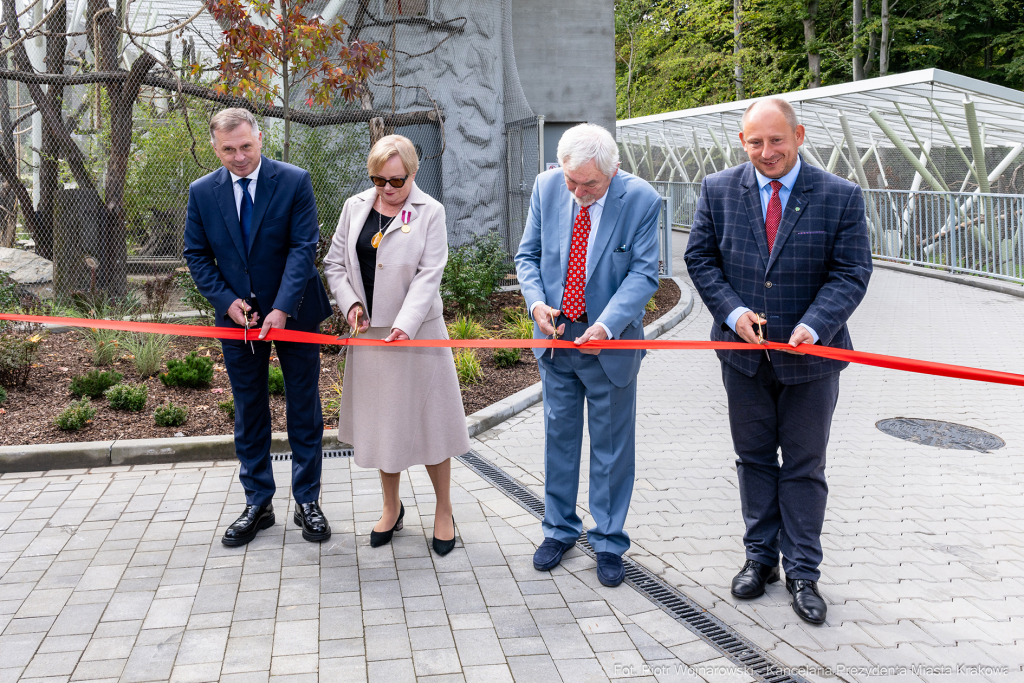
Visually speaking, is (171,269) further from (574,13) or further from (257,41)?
(574,13)

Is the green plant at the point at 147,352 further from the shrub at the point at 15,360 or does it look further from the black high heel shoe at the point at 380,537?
the black high heel shoe at the point at 380,537

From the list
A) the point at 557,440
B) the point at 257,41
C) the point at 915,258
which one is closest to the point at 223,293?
the point at 557,440

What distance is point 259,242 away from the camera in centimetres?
442

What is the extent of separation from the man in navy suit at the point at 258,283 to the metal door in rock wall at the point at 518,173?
8.55 metres

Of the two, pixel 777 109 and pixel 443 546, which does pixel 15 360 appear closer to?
pixel 443 546

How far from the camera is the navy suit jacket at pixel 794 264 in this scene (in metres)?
3.60

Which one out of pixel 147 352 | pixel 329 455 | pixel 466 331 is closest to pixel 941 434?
pixel 466 331

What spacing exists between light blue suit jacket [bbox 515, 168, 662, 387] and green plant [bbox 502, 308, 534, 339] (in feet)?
15.2

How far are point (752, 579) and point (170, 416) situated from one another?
4.34m

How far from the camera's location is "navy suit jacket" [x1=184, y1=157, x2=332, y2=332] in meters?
4.39

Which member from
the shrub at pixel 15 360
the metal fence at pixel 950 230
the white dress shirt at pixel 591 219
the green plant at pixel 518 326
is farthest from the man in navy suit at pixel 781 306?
the metal fence at pixel 950 230

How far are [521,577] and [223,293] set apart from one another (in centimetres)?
205

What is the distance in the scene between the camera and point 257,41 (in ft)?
28.1

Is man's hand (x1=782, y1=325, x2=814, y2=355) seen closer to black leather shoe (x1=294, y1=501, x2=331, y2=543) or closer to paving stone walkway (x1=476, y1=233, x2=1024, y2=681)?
paving stone walkway (x1=476, y1=233, x2=1024, y2=681)
